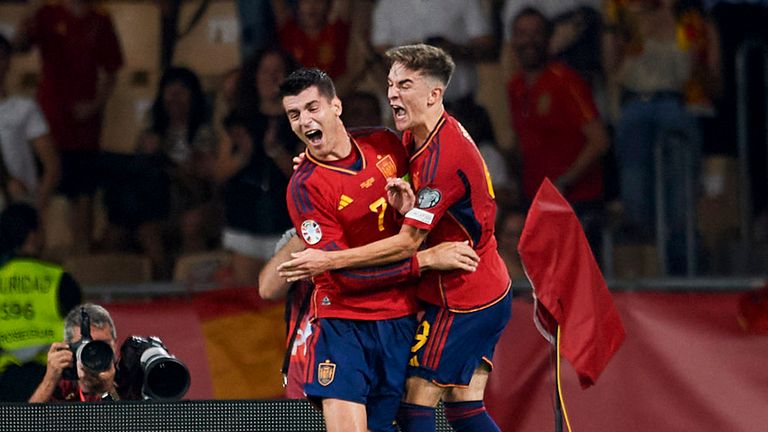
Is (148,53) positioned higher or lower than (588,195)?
higher

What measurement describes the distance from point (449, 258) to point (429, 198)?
0.25m

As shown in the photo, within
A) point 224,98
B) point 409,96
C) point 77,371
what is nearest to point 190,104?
point 224,98

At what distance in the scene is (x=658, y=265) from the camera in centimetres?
774

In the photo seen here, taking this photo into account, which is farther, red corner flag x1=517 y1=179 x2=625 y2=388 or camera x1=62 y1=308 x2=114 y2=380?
camera x1=62 y1=308 x2=114 y2=380

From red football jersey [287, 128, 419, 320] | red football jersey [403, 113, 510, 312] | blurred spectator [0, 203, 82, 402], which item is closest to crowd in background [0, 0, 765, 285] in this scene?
blurred spectator [0, 203, 82, 402]

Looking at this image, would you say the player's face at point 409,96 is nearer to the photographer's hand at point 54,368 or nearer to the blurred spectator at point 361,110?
the photographer's hand at point 54,368

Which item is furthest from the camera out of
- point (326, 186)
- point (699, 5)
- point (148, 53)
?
point (148, 53)

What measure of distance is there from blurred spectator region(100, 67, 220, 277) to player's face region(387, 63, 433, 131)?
3298 millimetres

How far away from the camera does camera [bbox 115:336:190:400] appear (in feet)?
18.9

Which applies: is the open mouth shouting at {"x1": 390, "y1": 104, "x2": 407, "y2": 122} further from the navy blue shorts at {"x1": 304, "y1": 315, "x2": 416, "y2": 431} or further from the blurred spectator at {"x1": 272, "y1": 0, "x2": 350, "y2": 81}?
the blurred spectator at {"x1": 272, "y1": 0, "x2": 350, "y2": 81}

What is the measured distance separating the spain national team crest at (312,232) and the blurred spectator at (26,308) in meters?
2.23

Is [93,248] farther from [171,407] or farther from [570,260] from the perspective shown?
[570,260]

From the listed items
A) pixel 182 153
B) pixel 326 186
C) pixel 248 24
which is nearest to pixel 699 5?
pixel 248 24

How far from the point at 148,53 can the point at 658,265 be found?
351 cm
